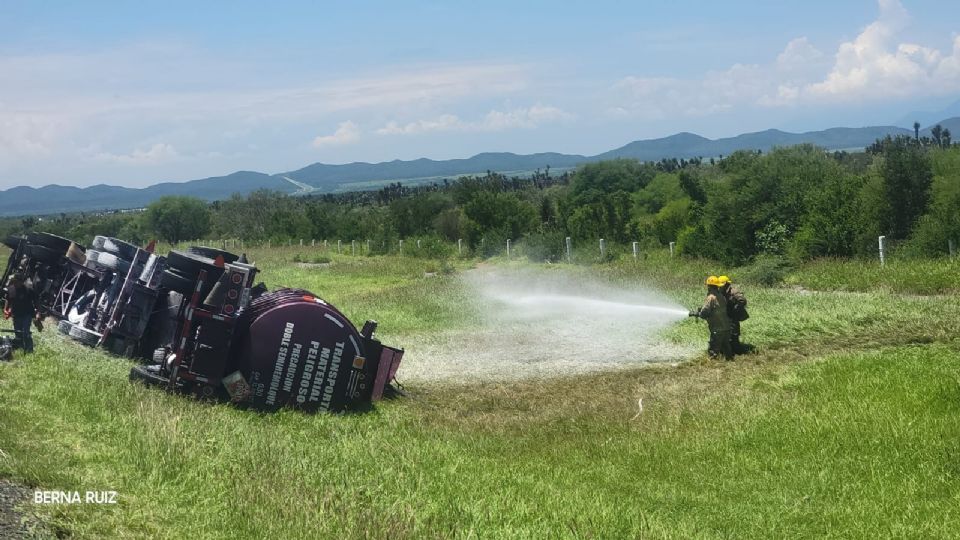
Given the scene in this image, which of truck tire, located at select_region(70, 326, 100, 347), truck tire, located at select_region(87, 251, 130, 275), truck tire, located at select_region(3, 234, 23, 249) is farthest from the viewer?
truck tire, located at select_region(3, 234, 23, 249)

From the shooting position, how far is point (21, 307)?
573 inches

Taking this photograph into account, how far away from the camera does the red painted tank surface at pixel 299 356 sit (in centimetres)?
1202

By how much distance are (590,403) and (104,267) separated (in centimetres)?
894

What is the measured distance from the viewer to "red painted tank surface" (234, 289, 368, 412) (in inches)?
473

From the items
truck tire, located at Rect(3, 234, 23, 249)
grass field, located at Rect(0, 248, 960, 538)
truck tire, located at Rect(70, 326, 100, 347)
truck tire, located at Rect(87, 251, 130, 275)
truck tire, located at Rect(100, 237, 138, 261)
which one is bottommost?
grass field, located at Rect(0, 248, 960, 538)

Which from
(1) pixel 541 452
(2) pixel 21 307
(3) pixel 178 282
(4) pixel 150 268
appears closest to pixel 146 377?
(3) pixel 178 282

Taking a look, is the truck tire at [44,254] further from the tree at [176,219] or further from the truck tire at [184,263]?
the tree at [176,219]

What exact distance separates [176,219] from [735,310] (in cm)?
10483

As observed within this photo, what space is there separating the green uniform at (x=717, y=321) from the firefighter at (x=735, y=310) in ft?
0.34

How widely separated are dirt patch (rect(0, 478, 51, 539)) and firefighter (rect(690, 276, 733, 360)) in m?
11.5

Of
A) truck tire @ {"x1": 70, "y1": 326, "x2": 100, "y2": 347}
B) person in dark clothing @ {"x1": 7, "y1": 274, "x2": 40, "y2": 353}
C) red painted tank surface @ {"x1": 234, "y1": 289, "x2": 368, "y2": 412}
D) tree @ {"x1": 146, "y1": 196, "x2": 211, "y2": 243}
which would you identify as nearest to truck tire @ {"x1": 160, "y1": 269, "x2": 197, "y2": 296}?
red painted tank surface @ {"x1": 234, "y1": 289, "x2": 368, "y2": 412}

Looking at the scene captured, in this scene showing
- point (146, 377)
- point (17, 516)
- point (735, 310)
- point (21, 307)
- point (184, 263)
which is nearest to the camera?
point (17, 516)

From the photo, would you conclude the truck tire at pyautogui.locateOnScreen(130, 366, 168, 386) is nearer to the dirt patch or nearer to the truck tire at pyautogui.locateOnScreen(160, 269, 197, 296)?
the truck tire at pyautogui.locateOnScreen(160, 269, 197, 296)

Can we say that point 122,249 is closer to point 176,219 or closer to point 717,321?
point 717,321
